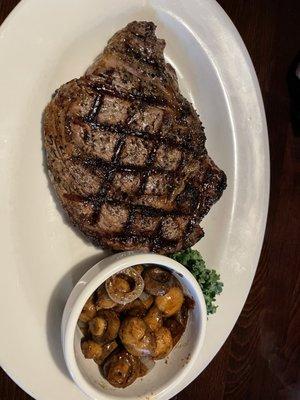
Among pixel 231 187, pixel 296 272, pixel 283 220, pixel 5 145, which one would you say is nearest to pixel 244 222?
pixel 231 187

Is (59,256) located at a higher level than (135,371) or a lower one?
higher

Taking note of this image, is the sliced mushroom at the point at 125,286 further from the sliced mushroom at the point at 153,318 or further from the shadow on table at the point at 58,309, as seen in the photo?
the shadow on table at the point at 58,309

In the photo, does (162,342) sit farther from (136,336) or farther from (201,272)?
(201,272)

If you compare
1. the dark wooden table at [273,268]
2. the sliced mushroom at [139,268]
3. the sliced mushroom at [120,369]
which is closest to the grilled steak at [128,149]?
the sliced mushroom at [139,268]

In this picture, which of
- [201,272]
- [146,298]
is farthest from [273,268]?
[146,298]

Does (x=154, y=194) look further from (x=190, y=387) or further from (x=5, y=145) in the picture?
(x=190, y=387)
